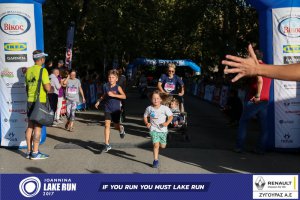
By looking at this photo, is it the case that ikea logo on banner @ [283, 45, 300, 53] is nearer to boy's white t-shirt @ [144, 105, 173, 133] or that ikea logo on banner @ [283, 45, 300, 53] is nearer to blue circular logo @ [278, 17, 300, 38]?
blue circular logo @ [278, 17, 300, 38]

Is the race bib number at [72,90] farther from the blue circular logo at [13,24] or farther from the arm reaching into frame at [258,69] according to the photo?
the arm reaching into frame at [258,69]

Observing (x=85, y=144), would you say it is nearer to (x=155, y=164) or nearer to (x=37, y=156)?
(x=37, y=156)

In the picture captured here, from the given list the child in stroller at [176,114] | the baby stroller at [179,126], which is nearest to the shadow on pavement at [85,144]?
the baby stroller at [179,126]

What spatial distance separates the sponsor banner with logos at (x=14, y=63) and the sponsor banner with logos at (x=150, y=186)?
5.13 m

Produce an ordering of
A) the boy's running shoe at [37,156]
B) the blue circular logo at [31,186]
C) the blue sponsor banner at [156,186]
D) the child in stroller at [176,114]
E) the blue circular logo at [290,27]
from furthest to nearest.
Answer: the child in stroller at [176,114]
the blue circular logo at [290,27]
the boy's running shoe at [37,156]
the blue circular logo at [31,186]
the blue sponsor banner at [156,186]

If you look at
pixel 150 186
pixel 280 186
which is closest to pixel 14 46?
pixel 150 186

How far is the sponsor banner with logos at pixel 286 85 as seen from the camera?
28.5ft

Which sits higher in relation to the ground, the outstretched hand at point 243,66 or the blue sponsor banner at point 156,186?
the outstretched hand at point 243,66

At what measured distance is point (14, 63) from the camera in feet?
29.3

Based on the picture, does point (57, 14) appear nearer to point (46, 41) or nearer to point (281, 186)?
point (46, 41)

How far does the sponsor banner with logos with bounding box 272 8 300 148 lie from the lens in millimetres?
8680

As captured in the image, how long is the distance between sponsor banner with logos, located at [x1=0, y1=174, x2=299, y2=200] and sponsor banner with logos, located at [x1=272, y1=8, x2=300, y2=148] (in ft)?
16.6

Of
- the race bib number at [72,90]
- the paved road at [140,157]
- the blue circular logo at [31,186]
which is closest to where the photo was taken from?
the blue circular logo at [31,186]

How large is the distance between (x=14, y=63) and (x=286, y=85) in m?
5.63
